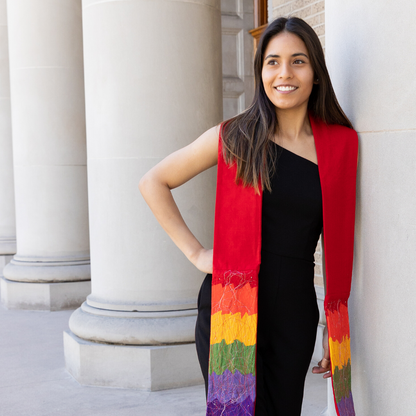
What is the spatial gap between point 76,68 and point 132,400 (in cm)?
553

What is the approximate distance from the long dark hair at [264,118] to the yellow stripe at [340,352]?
692 millimetres

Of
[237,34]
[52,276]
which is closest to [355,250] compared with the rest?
[52,276]

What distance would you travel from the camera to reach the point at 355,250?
8.43 feet

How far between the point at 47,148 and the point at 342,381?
6966 mm

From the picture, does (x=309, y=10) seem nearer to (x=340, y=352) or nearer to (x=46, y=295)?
(x=340, y=352)

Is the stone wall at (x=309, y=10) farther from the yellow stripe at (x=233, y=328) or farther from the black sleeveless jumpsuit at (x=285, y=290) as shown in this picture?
the yellow stripe at (x=233, y=328)

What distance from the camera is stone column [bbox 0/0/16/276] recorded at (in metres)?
11.5

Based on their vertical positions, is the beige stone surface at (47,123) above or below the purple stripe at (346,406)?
above

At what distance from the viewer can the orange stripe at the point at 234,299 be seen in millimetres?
2477

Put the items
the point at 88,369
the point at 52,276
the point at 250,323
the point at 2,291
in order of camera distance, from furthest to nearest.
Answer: the point at 2,291, the point at 52,276, the point at 88,369, the point at 250,323

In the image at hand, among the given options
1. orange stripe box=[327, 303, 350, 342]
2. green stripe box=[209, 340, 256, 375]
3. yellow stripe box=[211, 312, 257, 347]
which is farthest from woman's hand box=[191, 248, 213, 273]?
orange stripe box=[327, 303, 350, 342]

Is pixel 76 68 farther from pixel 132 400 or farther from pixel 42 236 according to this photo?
pixel 132 400

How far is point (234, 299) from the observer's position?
2506 mm

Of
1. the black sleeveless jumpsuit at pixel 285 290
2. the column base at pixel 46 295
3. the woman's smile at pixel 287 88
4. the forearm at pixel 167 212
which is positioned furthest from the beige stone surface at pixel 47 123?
the woman's smile at pixel 287 88
